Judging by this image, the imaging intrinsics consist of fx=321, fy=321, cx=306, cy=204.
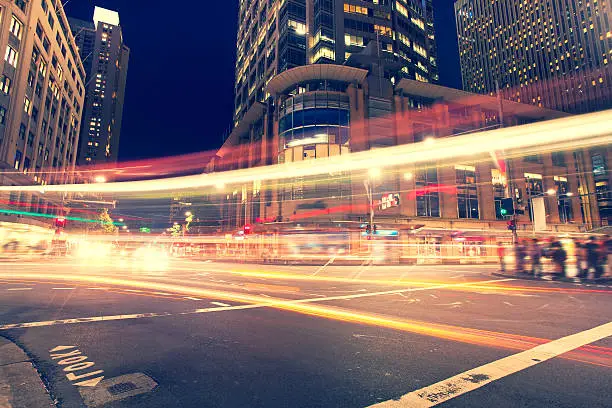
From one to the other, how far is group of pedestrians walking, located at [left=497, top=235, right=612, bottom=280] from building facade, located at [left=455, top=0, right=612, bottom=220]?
109 meters

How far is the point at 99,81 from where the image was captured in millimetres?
158375

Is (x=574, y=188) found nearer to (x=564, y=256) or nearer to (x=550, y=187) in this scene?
(x=550, y=187)

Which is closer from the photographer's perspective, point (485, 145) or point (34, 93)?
point (485, 145)

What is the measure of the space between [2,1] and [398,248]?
53.1 meters

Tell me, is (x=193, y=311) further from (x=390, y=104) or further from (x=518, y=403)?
(x=390, y=104)

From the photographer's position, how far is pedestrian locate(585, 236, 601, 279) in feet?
51.9

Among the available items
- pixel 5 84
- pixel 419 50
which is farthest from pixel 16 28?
pixel 419 50

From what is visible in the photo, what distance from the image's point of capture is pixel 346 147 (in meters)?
41.2

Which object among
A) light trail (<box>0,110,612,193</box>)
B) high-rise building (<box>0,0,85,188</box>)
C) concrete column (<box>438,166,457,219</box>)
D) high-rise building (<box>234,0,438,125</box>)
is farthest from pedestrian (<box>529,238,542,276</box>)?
high-rise building (<box>0,0,85,188</box>)

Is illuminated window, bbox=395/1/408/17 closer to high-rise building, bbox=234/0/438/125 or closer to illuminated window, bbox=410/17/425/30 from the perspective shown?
high-rise building, bbox=234/0/438/125

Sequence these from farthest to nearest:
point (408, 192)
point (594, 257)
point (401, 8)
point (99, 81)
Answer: point (99, 81), point (401, 8), point (408, 192), point (594, 257)

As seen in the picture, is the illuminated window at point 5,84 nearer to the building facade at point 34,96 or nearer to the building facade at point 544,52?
the building facade at point 34,96

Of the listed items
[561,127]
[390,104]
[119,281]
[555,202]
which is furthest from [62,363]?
[555,202]

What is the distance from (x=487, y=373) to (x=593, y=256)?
674 inches
